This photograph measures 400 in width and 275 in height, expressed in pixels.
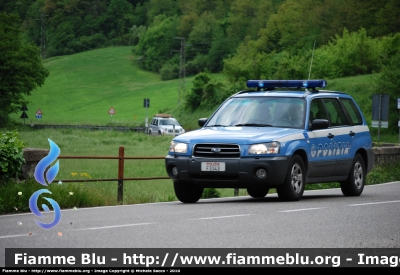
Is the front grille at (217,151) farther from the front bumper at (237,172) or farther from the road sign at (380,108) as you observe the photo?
the road sign at (380,108)

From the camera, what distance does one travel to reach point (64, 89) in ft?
526

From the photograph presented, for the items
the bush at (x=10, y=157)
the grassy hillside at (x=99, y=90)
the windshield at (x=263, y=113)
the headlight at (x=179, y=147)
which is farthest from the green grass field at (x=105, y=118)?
the windshield at (x=263, y=113)

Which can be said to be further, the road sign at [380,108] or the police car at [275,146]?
the road sign at [380,108]

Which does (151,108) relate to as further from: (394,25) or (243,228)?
(243,228)

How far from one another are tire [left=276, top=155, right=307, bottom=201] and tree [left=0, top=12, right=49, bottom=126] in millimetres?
76038

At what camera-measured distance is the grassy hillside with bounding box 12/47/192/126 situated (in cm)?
13512

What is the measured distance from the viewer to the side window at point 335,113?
1811 centimetres

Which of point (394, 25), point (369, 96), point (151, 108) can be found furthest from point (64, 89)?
point (369, 96)

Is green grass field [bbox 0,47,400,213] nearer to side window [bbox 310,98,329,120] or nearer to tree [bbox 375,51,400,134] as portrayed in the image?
tree [bbox 375,51,400,134]

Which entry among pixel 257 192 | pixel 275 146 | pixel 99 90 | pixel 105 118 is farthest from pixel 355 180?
pixel 99 90

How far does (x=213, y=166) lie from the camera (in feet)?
51.2

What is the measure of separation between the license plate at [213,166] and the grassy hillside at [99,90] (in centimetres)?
9605

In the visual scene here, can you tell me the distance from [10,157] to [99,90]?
149 metres

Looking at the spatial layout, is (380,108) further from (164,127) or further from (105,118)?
(105,118)
